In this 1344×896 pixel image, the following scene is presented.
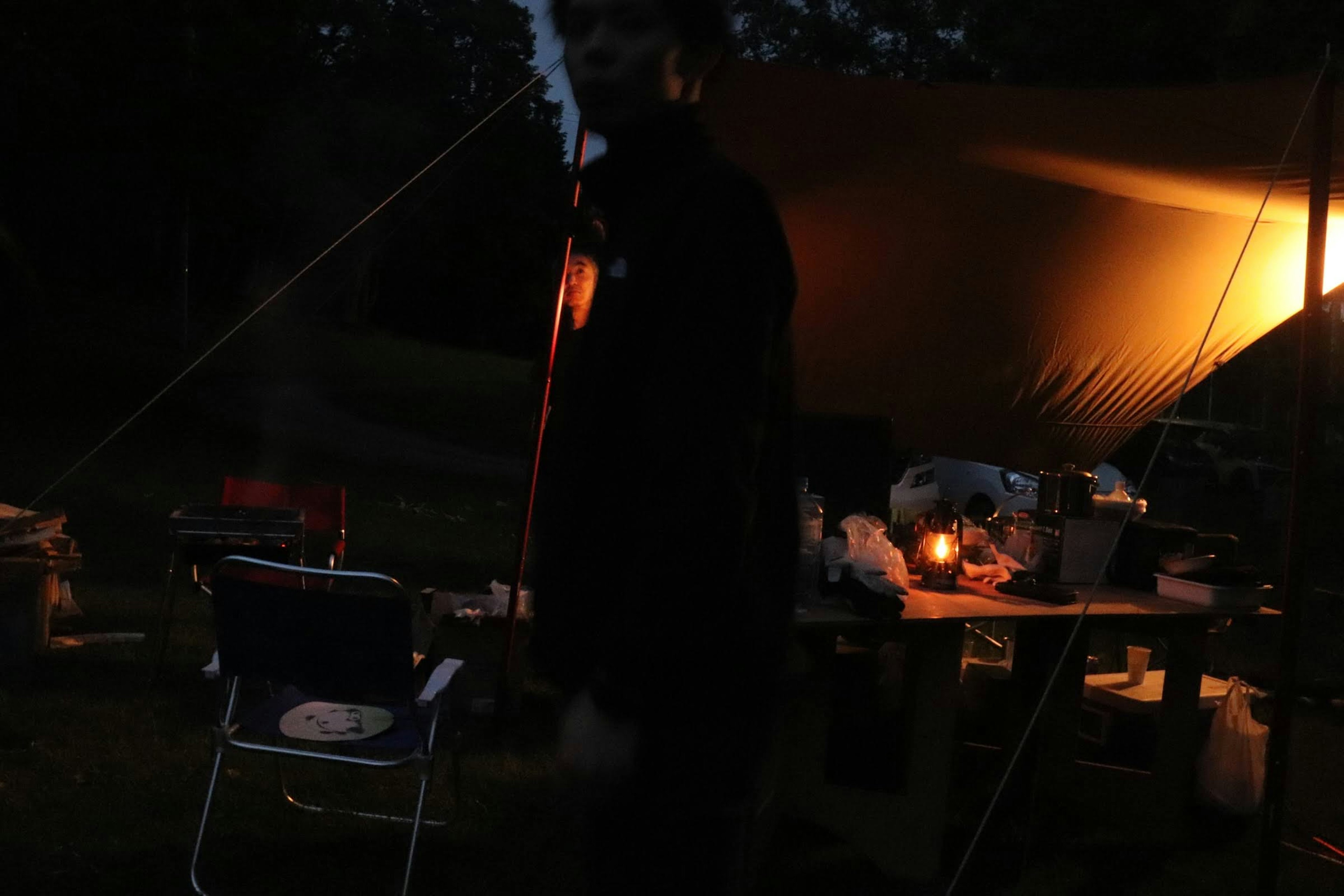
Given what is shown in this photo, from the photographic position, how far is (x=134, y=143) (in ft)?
55.8

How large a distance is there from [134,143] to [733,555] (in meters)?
18.2

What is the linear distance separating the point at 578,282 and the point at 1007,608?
2.03 metres

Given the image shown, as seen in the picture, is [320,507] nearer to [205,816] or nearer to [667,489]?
[205,816]

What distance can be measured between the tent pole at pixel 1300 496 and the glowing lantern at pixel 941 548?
3.29ft

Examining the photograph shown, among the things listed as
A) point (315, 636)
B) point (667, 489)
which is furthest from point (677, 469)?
point (315, 636)

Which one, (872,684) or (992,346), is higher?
(992,346)

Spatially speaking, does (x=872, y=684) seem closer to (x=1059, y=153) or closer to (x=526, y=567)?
(x=1059, y=153)

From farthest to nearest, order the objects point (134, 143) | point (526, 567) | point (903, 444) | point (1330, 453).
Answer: point (1330, 453), point (134, 143), point (526, 567), point (903, 444)

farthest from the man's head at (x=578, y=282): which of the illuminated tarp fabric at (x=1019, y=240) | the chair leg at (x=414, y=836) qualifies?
the chair leg at (x=414, y=836)

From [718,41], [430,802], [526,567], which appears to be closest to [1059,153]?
[430,802]

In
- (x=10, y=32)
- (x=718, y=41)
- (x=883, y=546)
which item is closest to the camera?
(x=718, y=41)

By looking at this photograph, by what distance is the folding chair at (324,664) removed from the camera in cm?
294

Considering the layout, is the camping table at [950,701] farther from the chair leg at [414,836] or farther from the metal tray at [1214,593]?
the chair leg at [414,836]

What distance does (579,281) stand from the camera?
15.2ft
